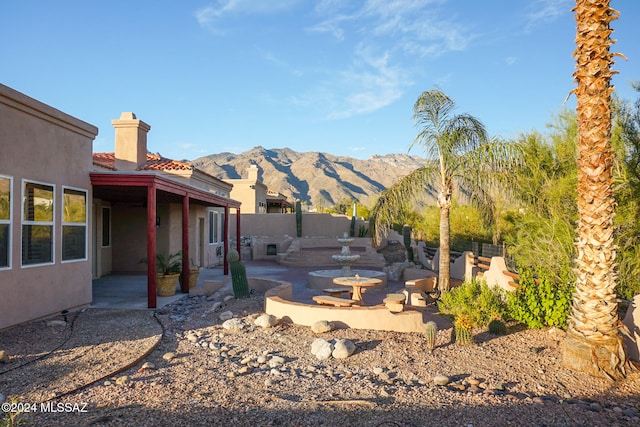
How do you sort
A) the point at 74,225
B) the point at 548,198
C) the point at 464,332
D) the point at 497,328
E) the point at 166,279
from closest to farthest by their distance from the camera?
the point at 464,332 < the point at 497,328 < the point at 74,225 < the point at 548,198 < the point at 166,279

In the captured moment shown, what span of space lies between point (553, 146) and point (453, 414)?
9416 millimetres

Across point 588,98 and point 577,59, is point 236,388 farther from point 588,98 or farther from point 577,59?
point 577,59

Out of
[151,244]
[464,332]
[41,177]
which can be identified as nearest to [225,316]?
[151,244]

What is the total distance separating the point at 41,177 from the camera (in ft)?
27.0

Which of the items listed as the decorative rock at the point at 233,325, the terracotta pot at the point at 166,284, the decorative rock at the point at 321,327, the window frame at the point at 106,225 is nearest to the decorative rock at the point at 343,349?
the decorative rock at the point at 321,327

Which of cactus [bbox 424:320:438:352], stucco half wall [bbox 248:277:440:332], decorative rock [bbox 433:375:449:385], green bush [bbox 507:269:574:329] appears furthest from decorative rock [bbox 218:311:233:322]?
green bush [bbox 507:269:574:329]

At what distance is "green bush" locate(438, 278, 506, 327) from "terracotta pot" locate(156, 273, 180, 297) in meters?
6.48

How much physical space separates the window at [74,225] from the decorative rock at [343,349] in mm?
5832

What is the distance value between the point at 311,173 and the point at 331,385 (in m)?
117

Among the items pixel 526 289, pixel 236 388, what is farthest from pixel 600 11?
pixel 236 388

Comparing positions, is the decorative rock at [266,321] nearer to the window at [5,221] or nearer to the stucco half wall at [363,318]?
the stucco half wall at [363,318]

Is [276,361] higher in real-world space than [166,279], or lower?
lower

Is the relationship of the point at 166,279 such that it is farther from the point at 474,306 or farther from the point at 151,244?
the point at 474,306

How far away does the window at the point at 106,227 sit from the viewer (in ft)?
48.9
